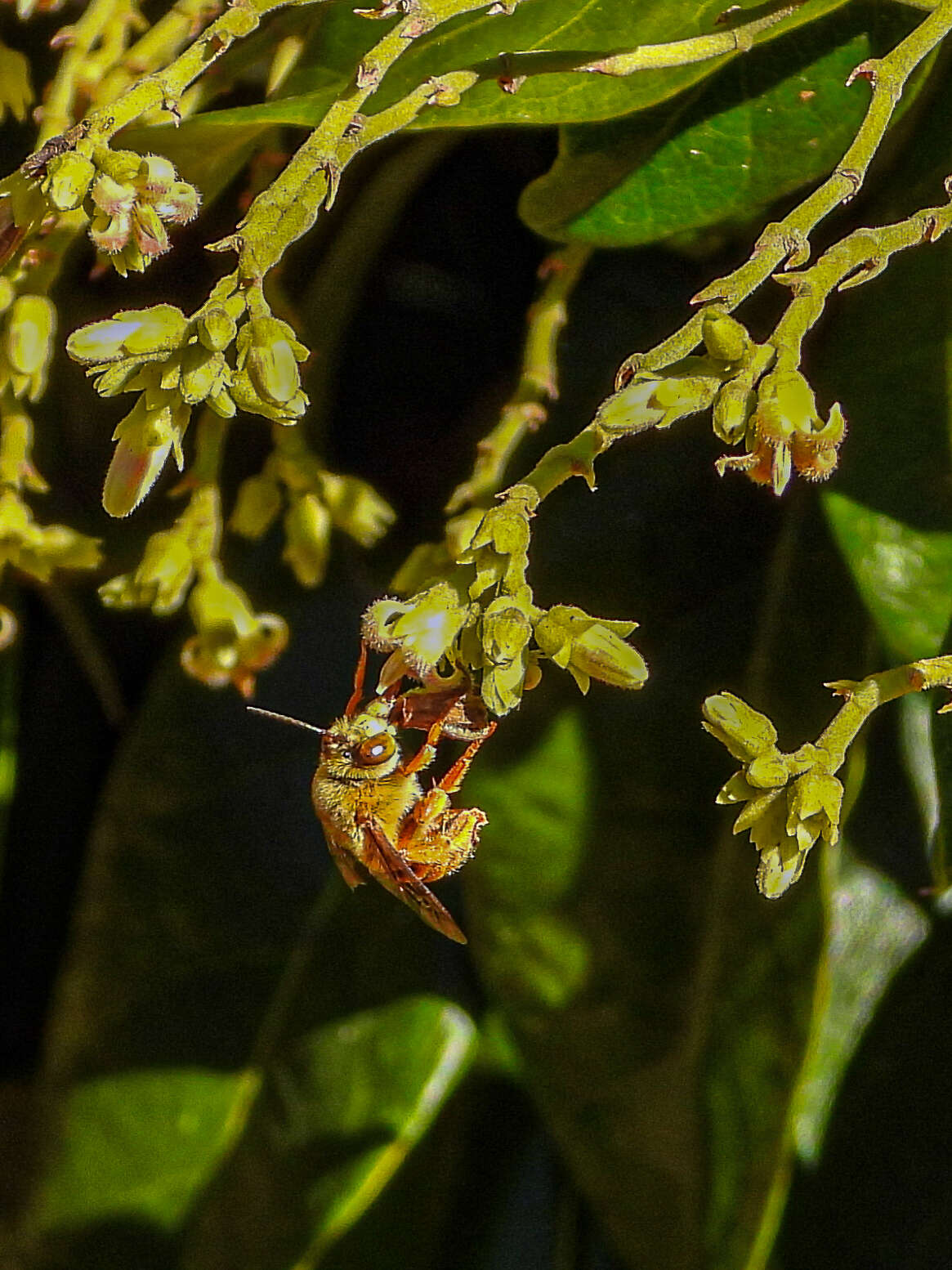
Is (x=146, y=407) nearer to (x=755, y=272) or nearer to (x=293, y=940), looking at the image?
(x=755, y=272)

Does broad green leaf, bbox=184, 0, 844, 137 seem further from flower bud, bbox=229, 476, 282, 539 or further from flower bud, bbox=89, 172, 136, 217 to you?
flower bud, bbox=229, 476, 282, 539

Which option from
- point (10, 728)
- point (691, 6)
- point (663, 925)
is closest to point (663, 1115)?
point (663, 925)

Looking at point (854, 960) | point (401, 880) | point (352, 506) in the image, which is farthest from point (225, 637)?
point (854, 960)

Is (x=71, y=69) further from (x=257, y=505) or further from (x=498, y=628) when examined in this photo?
(x=498, y=628)

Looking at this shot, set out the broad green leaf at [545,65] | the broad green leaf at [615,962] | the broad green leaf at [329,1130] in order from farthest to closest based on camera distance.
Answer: the broad green leaf at [329,1130], the broad green leaf at [615,962], the broad green leaf at [545,65]

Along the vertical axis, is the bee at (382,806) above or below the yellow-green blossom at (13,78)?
below

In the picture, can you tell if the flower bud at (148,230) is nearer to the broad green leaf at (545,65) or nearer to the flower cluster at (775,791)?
the broad green leaf at (545,65)

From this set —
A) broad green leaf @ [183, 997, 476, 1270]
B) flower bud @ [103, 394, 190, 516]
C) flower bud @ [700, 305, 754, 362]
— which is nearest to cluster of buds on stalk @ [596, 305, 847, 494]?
flower bud @ [700, 305, 754, 362]

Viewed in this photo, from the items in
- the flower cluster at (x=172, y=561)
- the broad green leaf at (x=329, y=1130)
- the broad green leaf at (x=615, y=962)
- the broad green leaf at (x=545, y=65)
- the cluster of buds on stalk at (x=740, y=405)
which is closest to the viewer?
the cluster of buds on stalk at (x=740, y=405)

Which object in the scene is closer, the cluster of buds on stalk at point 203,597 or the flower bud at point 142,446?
the flower bud at point 142,446

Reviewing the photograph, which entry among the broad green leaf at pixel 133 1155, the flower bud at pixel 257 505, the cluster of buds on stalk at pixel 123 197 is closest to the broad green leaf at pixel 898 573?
the flower bud at pixel 257 505
